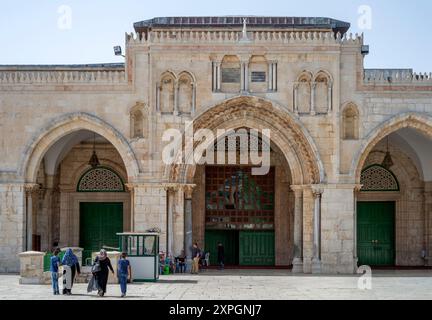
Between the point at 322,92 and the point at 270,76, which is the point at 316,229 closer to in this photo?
the point at 322,92

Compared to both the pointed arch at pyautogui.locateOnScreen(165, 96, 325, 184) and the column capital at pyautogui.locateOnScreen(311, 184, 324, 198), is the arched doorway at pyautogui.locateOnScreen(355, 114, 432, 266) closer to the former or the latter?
the pointed arch at pyautogui.locateOnScreen(165, 96, 325, 184)

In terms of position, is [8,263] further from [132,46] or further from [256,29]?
[256,29]

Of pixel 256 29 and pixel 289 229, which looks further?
pixel 289 229

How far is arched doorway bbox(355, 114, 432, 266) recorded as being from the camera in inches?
1312

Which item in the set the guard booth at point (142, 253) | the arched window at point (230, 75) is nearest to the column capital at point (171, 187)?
the arched window at point (230, 75)

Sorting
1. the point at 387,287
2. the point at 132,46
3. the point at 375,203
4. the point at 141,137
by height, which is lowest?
the point at 387,287

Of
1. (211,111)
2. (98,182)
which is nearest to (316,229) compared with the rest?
(211,111)

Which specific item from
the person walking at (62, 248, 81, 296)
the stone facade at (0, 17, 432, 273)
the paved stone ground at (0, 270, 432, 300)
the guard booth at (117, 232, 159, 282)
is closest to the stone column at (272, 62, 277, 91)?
the stone facade at (0, 17, 432, 273)
